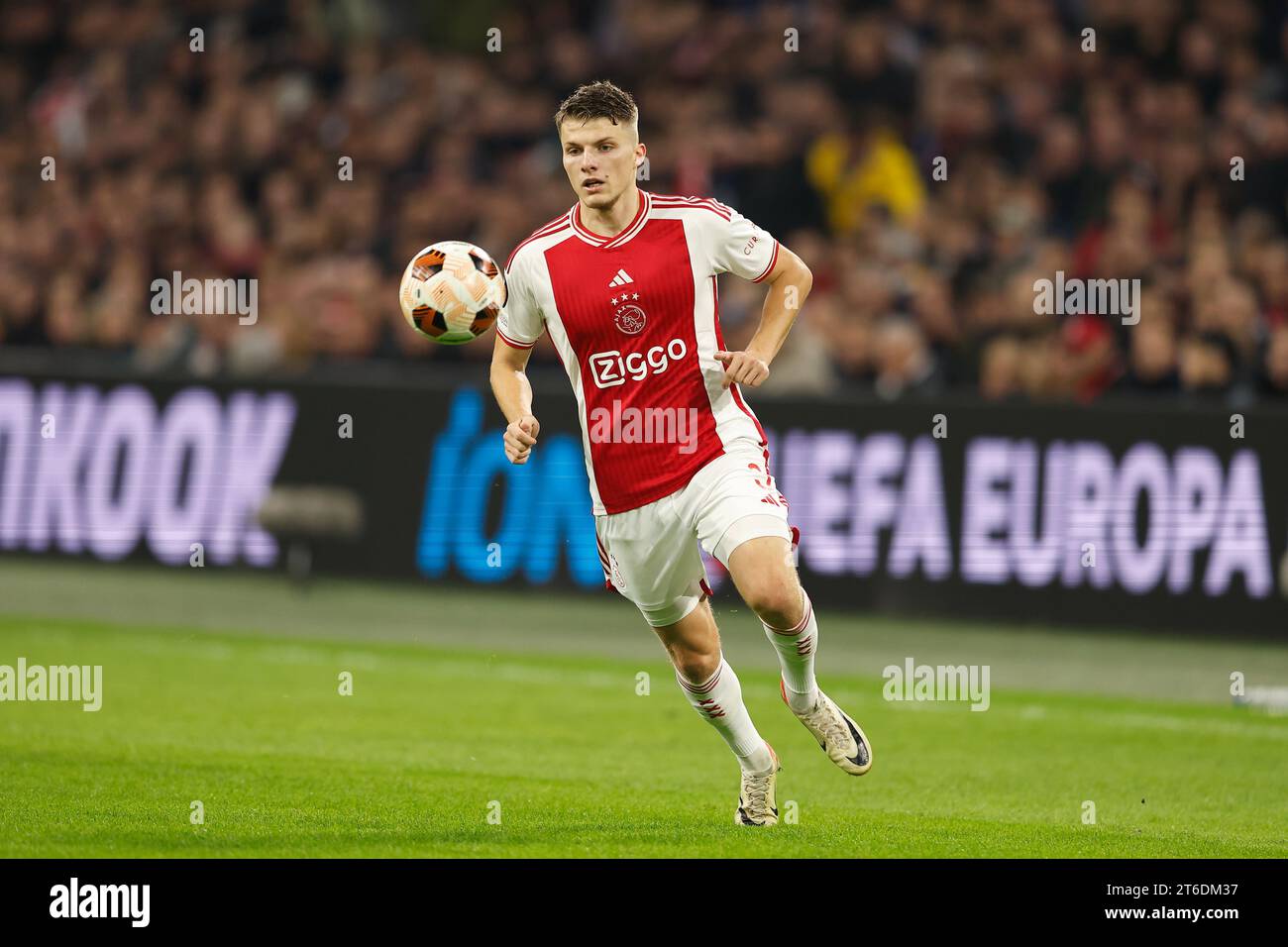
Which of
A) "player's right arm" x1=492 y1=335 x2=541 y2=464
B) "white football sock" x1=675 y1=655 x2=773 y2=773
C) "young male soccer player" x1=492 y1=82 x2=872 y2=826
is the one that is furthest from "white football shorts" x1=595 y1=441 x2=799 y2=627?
"player's right arm" x1=492 y1=335 x2=541 y2=464

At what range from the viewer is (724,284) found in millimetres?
17172

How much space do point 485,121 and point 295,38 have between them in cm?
334

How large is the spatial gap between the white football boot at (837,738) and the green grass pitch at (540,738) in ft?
0.81

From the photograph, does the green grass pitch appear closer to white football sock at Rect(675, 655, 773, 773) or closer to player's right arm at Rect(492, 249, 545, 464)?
white football sock at Rect(675, 655, 773, 773)

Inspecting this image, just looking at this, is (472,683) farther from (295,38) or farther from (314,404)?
(295,38)

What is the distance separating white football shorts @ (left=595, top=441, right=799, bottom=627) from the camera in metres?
7.80

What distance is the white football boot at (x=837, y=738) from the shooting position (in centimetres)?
816

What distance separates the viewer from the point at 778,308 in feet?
26.6

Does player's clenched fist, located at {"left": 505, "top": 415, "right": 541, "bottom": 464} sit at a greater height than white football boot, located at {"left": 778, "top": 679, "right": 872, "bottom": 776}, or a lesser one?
greater

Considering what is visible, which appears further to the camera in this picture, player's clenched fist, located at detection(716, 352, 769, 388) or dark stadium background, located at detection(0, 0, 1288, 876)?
dark stadium background, located at detection(0, 0, 1288, 876)

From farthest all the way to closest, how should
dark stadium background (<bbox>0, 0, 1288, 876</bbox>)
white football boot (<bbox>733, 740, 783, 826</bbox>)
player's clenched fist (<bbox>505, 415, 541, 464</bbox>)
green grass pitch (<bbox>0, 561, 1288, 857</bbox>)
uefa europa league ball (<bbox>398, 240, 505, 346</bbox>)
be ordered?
dark stadium background (<bbox>0, 0, 1288, 876</bbox>)
white football boot (<bbox>733, 740, 783, 826</bbox>)
uefa europa league ball (<bbox>398, 240, 505, 346</bbox>)
green grass pitch (<bbox>0, 561, 1288, 857</bbox>)
player's clenched fist (<bbox>505, 415, 541, 464</bbox>)

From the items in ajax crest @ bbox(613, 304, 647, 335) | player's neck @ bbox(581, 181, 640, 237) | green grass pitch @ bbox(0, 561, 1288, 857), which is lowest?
green grass pitch @ bbox(0, 561, 1288, 857)

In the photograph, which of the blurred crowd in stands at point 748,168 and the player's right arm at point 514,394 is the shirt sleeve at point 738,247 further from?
the blurred crowd in stands at point 748,168
